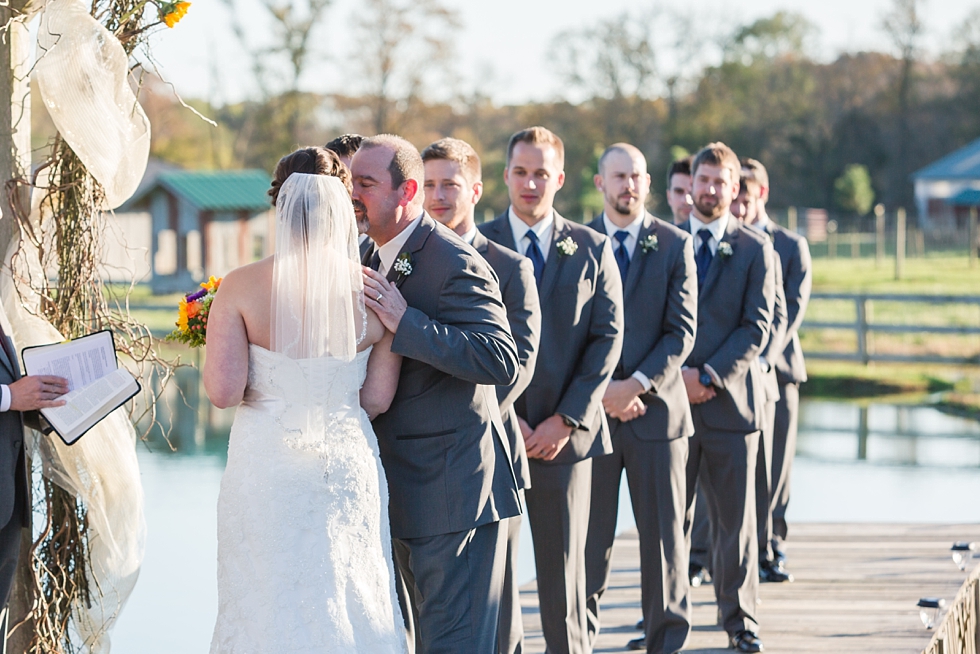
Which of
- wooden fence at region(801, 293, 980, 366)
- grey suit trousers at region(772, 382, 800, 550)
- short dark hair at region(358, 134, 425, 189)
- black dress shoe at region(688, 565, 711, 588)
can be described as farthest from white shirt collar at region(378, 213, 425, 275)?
wooden fence at region(801, 293, 980, 366)

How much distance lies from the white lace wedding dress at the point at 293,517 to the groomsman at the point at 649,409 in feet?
6.04

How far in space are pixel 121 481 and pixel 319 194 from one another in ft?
5.03

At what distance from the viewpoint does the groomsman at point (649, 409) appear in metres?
4.97

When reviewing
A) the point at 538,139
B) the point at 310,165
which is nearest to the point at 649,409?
the point at 538,139

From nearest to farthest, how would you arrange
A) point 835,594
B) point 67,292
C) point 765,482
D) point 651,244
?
1. point 67,292
2. point 651,244
3. point 835,594
4. point 765,482

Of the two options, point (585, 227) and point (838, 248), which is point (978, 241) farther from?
point (585, 227)

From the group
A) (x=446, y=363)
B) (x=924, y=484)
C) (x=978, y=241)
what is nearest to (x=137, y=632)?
(x=446, y=363)

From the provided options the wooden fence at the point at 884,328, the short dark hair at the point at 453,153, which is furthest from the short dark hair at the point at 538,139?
the wooden fence at the point at 884,328

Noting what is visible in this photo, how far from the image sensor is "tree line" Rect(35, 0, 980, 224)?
1380 inches

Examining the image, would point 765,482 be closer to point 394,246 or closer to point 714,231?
point 714,231

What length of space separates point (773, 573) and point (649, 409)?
6.38ft

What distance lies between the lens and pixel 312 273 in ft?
10.7

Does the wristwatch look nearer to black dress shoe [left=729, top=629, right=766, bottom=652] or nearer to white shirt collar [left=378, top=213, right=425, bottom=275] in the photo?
black dress shoe [left=729, top=629, right=766, bottom=652]

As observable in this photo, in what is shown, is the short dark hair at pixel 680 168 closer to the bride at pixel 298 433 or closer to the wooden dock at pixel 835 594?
the wooden dock at pixel 835 594
